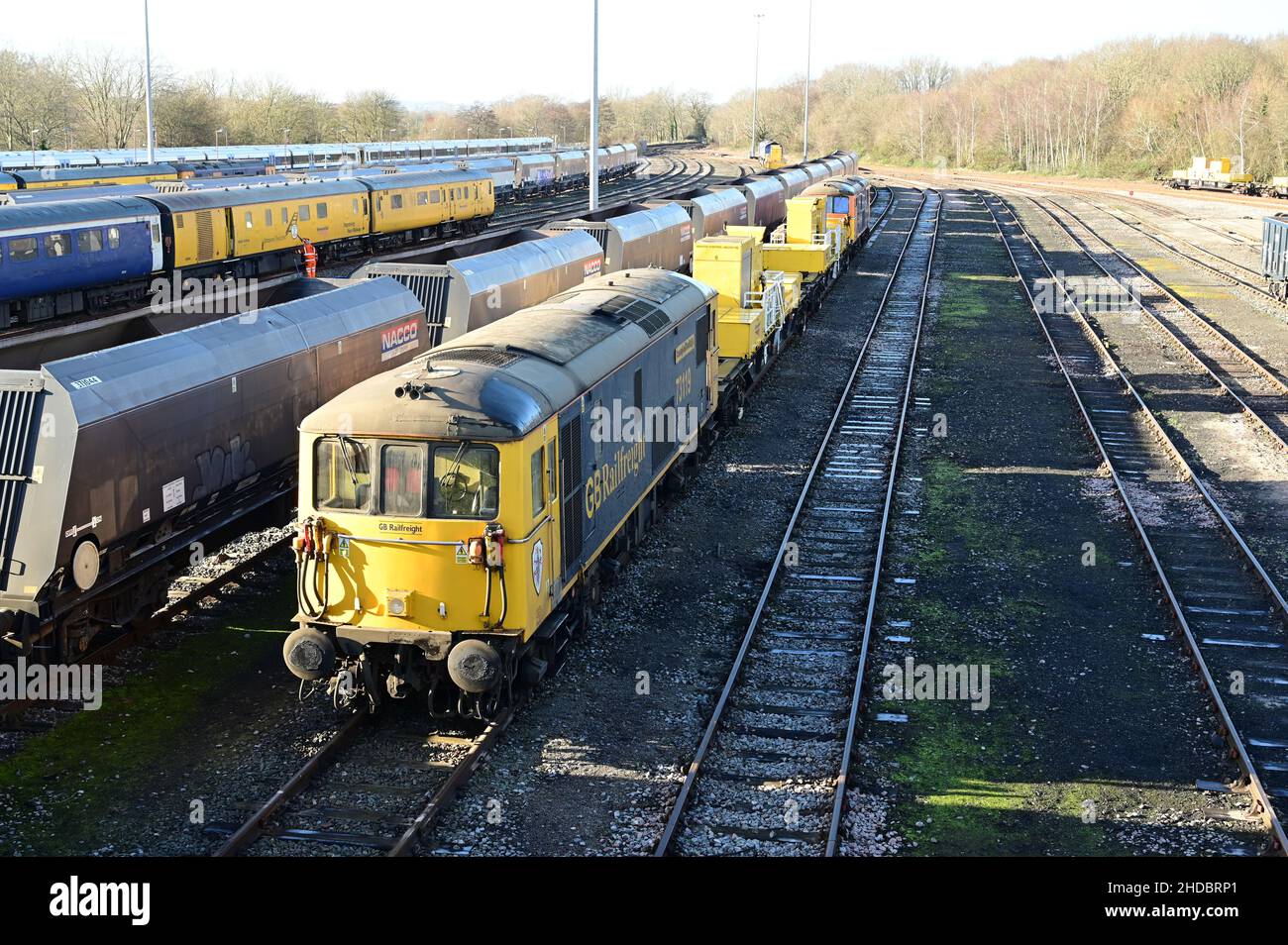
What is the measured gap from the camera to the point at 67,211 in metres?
30.5

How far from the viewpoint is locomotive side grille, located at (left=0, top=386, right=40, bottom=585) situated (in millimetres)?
12266

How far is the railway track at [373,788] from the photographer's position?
33.4 ft

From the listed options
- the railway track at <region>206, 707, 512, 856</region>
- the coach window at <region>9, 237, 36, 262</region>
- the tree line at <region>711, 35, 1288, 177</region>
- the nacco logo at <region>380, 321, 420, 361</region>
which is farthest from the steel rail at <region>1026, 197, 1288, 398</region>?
the tree line at <region>711, 35, 1288, 177</region>

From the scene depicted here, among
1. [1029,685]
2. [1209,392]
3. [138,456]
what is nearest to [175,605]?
[138,456]

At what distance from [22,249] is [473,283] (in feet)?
41.3

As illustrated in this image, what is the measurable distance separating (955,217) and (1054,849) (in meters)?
64.2

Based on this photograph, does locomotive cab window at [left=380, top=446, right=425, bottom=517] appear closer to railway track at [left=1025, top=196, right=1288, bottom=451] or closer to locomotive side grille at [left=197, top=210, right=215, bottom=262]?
railway track at [left=1025, top=196, right=1288, bottom=451]

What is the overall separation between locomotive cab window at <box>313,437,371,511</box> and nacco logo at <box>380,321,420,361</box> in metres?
8.33

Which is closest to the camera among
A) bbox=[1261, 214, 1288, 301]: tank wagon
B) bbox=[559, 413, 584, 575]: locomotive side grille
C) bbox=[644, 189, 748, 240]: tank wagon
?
bbox=[559, 413, 584, 575]: locomotive side grille

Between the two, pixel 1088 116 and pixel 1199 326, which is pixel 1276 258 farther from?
pixel 1088 116

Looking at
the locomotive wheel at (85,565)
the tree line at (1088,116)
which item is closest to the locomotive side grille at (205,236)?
the locomotive wheel at (85,565)

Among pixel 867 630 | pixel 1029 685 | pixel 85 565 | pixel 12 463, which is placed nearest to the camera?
pixel 12 463
